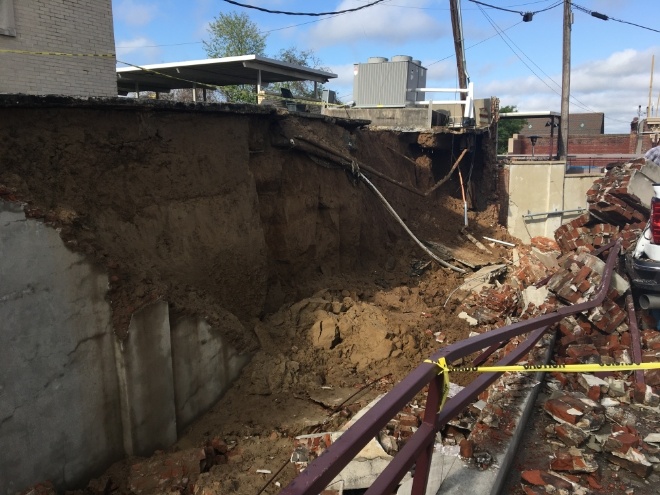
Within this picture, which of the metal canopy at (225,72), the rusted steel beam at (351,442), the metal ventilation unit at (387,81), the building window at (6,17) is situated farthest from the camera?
the metal ventilation unit at (387,81)

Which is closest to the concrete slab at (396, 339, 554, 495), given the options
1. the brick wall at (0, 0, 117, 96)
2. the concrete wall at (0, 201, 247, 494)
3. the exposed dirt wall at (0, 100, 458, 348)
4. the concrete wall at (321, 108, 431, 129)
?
the concrete wall at (0, 201, 247, 494)

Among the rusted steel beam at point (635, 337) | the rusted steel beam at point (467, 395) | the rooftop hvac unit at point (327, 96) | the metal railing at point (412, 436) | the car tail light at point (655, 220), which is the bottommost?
the rusted steel beam at point (635, 337)

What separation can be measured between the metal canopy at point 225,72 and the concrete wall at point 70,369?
9702mm

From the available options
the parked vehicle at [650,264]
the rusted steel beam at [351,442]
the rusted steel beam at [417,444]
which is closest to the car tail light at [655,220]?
the parked vehicle at [650,264]

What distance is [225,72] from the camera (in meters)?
15.8

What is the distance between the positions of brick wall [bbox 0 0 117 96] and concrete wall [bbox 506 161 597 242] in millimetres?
11062

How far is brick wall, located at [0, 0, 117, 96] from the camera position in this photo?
8047 millimetres

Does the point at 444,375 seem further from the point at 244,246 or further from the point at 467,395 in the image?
the point at 244,246

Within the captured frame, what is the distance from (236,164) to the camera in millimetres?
6918

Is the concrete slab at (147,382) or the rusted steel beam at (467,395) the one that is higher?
the rusted steel beam at (467,395)

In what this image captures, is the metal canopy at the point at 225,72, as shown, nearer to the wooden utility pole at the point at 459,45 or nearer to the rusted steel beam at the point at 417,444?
the wooden utility pole at the point at 459,45

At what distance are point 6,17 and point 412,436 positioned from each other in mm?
8682

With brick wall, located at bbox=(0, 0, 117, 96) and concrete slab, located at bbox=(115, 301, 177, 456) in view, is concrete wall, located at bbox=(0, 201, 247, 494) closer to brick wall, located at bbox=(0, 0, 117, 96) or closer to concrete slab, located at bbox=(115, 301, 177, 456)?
concrete slab, located at bbox=(115, 301, 177, 456)

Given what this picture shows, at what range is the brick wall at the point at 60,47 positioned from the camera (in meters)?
8.05
